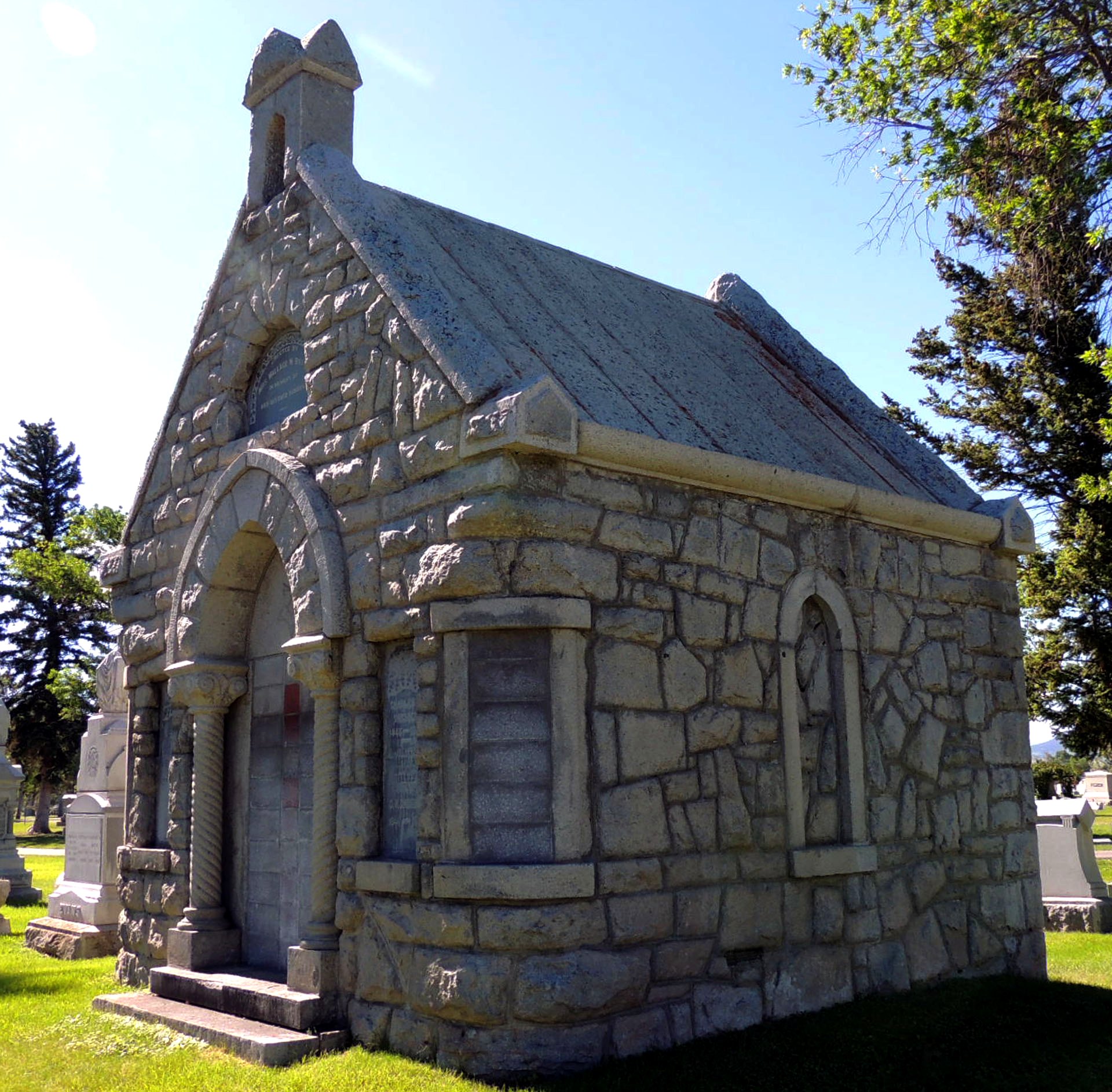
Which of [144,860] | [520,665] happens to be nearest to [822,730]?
[520,665]

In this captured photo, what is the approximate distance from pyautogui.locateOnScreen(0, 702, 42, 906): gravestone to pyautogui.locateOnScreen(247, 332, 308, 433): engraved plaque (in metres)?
9.44

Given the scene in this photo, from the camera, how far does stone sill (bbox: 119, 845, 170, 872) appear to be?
8641mm

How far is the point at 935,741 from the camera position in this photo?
8398 mm

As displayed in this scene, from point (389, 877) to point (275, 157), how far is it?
5.57 meters

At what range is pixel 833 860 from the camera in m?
7.11

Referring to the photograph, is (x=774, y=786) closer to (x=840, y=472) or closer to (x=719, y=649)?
(x=719, y=649)

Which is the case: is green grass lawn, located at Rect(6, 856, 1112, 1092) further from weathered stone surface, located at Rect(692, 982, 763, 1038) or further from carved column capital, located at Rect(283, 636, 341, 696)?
carved column capital, located at Rect(283, 636, 341, 696)

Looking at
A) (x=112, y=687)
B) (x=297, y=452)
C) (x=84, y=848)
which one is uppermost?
(x=297, y=452)

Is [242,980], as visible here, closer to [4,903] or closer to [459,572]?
[459,572]

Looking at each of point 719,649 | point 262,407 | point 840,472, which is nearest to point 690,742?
point 719,649

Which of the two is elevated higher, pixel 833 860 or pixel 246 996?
pixel 833 860

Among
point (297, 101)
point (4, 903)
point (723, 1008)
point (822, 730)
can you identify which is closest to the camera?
point (723, 1008)

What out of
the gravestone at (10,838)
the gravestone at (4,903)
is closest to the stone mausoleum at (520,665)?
the gravestone at (4,903)

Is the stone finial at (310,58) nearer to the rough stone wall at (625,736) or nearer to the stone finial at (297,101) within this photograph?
the stone finial at (297,101)
